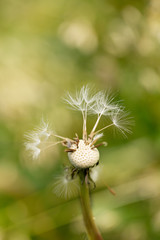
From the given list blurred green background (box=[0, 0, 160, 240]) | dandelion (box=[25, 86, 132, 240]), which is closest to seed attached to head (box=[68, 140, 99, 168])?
dandelion (box=[25, 86, 132, 240])

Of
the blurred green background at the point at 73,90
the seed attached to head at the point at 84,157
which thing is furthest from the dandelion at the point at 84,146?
the blurred green background at the point at 73,90

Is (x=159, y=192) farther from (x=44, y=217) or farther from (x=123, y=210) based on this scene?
(x=44, y=217)

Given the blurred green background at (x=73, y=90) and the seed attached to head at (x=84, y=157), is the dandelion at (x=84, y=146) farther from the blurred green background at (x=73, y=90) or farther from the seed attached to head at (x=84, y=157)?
the blurred green background at (x=73, y=90)

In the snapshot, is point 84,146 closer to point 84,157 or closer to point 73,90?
point 84,157

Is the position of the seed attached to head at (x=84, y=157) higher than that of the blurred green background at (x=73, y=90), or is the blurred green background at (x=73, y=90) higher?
the blurred green background at (x=73, y=90)

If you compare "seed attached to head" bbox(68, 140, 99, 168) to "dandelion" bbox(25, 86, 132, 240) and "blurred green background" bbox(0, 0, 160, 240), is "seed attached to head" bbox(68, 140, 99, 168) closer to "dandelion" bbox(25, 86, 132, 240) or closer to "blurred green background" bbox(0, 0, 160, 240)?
"dandelion" bbox(25, 86, 132, 240)

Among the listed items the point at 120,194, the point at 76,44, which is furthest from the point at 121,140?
the point at 76,44

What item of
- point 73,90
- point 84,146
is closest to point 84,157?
point 84,146

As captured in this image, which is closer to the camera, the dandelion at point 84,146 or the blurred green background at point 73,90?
the dandelion at point 84,146
